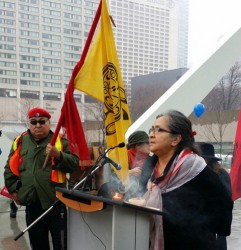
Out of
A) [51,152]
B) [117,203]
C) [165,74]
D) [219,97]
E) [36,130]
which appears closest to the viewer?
[117,203]

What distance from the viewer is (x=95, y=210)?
186 cm

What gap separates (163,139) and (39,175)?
5.14 feet

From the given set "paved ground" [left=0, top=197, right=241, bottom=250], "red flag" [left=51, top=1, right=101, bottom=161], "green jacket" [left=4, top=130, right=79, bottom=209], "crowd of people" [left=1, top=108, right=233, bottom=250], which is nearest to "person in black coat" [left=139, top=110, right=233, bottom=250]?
"crowd of people" [left=1, top=108, right=233, bottom=250]

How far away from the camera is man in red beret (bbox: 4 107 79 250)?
10.6 ft

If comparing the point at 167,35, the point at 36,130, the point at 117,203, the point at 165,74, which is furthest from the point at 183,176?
the point at 167,35

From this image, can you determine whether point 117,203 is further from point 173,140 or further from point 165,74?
point 165,74

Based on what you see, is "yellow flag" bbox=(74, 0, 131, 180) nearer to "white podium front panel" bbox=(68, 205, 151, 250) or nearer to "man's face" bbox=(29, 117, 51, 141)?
"man's face" bbox=(29, 117, 51, 141)

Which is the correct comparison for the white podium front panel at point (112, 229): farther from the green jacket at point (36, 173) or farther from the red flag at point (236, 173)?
the red flag at point (236, 173)

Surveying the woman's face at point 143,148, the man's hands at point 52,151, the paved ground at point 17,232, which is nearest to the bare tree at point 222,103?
the paved ground at point 17,232

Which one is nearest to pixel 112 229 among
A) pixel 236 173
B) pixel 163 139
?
pixel 163 139

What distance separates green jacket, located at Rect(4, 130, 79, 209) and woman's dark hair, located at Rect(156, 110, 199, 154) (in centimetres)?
136

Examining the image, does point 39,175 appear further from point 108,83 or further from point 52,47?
point 52,47

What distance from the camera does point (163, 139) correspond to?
206cm

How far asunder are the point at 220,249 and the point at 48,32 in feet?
169
